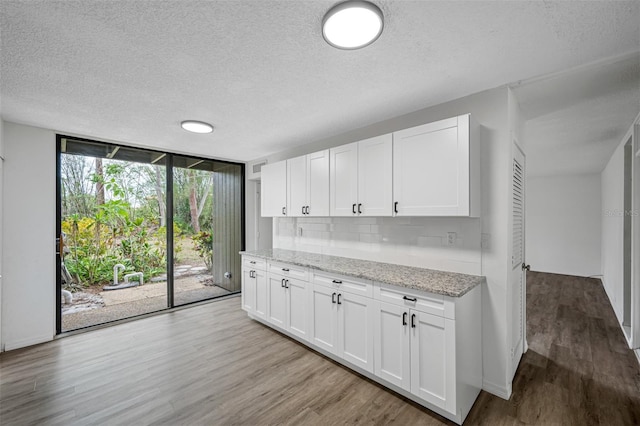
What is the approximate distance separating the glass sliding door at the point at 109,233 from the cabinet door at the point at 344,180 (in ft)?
8.93

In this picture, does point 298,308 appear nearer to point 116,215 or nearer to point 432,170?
point 432,170

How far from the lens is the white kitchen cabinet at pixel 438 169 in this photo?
6.84 ft

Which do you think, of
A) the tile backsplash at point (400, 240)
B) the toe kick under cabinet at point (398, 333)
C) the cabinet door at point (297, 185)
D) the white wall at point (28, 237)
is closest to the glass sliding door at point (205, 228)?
the white wall at point (28, 237)

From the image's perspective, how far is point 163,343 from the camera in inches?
120

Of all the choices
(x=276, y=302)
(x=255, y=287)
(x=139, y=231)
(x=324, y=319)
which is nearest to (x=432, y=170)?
(x=324, y=319)

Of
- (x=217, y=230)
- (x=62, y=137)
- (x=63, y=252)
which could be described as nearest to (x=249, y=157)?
(x=217, y=230)

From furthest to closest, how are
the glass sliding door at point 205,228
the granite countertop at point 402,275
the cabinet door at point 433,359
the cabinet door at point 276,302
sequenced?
the glass sliding door at point 205,228, the cabinet door at point 276,302, the granite countertop at point 402,275, the cabinet door at point 433,359

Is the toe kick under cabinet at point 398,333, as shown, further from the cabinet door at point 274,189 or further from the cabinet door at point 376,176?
the cabinet door at point 274,189

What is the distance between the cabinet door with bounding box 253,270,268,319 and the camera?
135 inches

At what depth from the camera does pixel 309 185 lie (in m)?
3.38

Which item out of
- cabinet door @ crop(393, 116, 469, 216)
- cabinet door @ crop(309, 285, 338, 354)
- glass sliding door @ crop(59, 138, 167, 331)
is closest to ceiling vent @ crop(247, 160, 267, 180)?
glass sliding door @ crop(59, 138, 167, 331)

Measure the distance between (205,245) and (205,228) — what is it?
292 mm

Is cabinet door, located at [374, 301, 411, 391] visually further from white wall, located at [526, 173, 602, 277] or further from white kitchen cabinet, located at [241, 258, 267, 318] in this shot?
white wall, located at [526, 173, 602, 277]

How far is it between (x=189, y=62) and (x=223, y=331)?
294 centimetres
